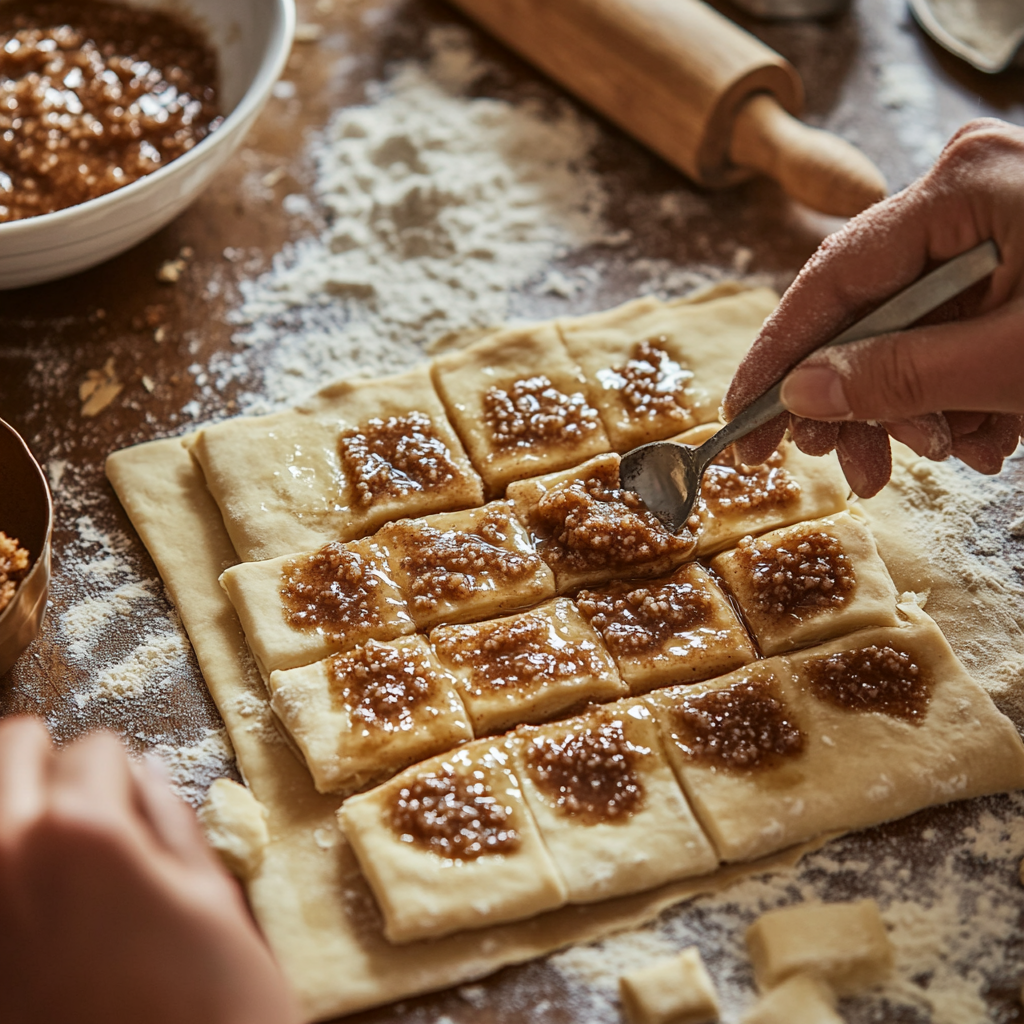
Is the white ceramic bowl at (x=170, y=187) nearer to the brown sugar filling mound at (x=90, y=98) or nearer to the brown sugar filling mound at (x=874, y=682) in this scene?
the brown sugar filling mound at (x=90, y=98)

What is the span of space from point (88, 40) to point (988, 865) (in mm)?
3407

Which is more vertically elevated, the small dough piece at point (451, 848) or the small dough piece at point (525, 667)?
the small dough piece at point (525, 667)

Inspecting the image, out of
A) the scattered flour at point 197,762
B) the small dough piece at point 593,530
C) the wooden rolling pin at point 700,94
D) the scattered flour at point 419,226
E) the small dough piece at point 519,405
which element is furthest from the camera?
the wooden rolling pin at point 700,94

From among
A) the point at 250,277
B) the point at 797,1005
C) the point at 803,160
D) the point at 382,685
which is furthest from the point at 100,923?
the point at 803,160

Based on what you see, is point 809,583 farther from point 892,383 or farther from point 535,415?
point 535,415

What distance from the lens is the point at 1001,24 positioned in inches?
152

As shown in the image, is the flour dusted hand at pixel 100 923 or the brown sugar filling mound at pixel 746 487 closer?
the flour dusted hand at pixel 100 923

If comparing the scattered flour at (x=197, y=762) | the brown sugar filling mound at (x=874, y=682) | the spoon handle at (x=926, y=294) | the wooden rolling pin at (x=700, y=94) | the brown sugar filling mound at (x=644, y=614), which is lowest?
the scattered flour at (x=197, y=762)

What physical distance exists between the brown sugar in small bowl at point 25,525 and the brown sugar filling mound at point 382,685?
644mm

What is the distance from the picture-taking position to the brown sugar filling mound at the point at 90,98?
115 inches

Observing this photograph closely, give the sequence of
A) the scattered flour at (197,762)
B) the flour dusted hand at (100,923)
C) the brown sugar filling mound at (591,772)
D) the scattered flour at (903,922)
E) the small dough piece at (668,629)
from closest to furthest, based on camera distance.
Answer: the flour dusted hand at (100,923) → the scattered flour at (903,922) → the brown sugar filling mound at (591,772) → the scattered flour at (197,762) → the small dough piece at (668,629)

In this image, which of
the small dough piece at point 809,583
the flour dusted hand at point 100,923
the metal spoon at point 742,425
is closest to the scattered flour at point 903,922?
the small dough piece at point 809,583

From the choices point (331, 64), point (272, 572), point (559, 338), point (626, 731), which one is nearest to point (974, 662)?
point (626, 731)

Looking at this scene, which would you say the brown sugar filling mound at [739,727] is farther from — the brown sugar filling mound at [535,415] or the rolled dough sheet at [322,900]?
the brown sugar filling mound at [535,415]
